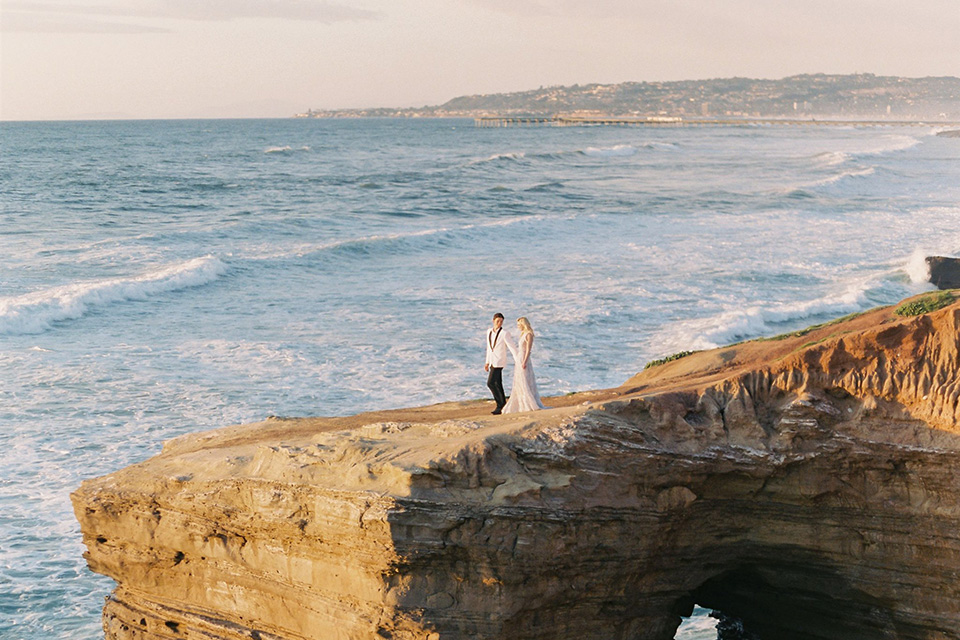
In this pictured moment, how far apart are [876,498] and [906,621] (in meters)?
1.29

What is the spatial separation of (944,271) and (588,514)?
22553 millimetres

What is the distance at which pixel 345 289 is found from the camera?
96.6 feet

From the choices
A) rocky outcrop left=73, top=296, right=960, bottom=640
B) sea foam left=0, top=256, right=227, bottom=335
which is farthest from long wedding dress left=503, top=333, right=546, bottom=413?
sea foam left=0, top=256, right=227, bottom=335

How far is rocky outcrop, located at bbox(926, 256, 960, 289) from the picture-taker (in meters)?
26.3

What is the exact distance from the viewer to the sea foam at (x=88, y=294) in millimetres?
24344

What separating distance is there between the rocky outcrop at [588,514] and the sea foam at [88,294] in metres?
16.9

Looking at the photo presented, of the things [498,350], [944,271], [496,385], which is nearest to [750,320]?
[944,271]

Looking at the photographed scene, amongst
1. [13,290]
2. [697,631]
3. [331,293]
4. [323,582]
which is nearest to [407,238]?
[331,293]

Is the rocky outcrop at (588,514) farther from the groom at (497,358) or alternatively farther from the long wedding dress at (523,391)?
the groom at (497,358)

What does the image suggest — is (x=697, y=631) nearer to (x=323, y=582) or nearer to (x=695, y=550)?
(x=695, y=550)

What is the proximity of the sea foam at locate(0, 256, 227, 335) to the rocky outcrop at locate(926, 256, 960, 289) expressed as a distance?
22265 mm

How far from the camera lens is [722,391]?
350 inches

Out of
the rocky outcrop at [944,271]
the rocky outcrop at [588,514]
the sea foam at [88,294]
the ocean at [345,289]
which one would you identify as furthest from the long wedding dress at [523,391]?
the rocky outcrop at [944,271]

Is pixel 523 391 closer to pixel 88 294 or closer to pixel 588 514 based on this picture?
pixel 588 514
